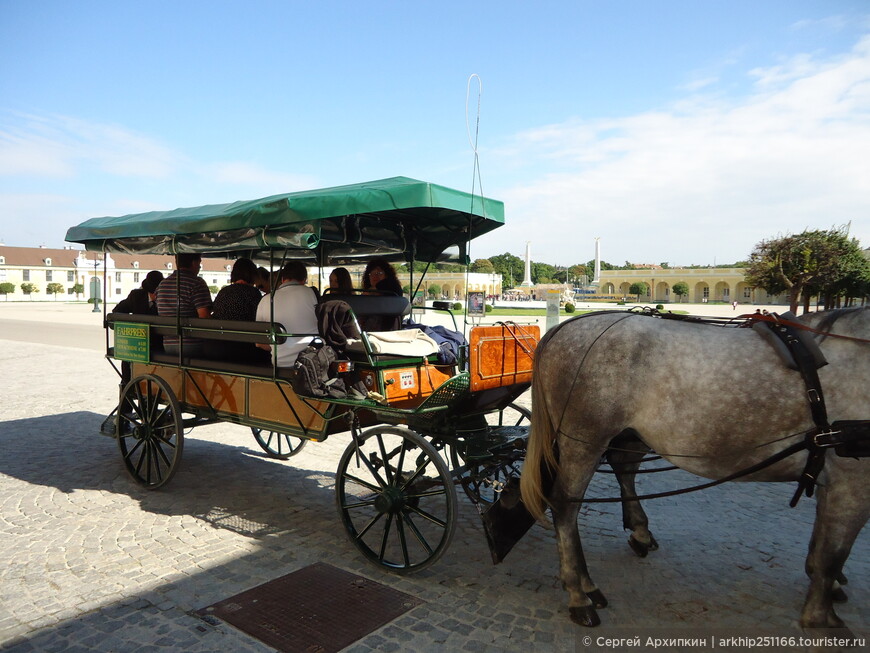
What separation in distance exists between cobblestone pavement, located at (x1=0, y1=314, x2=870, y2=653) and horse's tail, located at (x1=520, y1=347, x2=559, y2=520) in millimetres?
647

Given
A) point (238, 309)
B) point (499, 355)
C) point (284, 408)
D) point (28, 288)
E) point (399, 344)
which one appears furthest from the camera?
point (28, 288)

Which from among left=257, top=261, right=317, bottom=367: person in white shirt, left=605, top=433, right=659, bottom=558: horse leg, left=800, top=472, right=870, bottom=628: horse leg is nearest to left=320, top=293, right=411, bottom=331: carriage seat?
left=257, top=261, right=317, bottom=367: person in white shirt

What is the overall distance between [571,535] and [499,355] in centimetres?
148

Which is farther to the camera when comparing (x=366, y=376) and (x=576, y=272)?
(x=576, y=272)

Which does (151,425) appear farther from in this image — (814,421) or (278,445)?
(814,421)

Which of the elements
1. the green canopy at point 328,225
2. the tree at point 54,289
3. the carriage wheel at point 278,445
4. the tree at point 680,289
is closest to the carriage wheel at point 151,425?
the carriage wheel at point 278,445

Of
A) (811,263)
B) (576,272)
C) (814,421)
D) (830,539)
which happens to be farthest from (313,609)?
(576,272)

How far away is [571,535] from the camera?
3979 millimetres

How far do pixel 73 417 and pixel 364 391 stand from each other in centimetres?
680

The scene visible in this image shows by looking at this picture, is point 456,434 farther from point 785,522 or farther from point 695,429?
point 785,522

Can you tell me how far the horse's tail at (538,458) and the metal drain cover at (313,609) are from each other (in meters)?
0.98

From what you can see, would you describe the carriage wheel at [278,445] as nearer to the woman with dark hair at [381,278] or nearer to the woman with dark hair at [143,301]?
the woman with dark hair at [143,301]

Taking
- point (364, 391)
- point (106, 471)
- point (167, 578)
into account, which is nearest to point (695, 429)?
point (364, 391)

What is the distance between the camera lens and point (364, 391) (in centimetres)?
486
